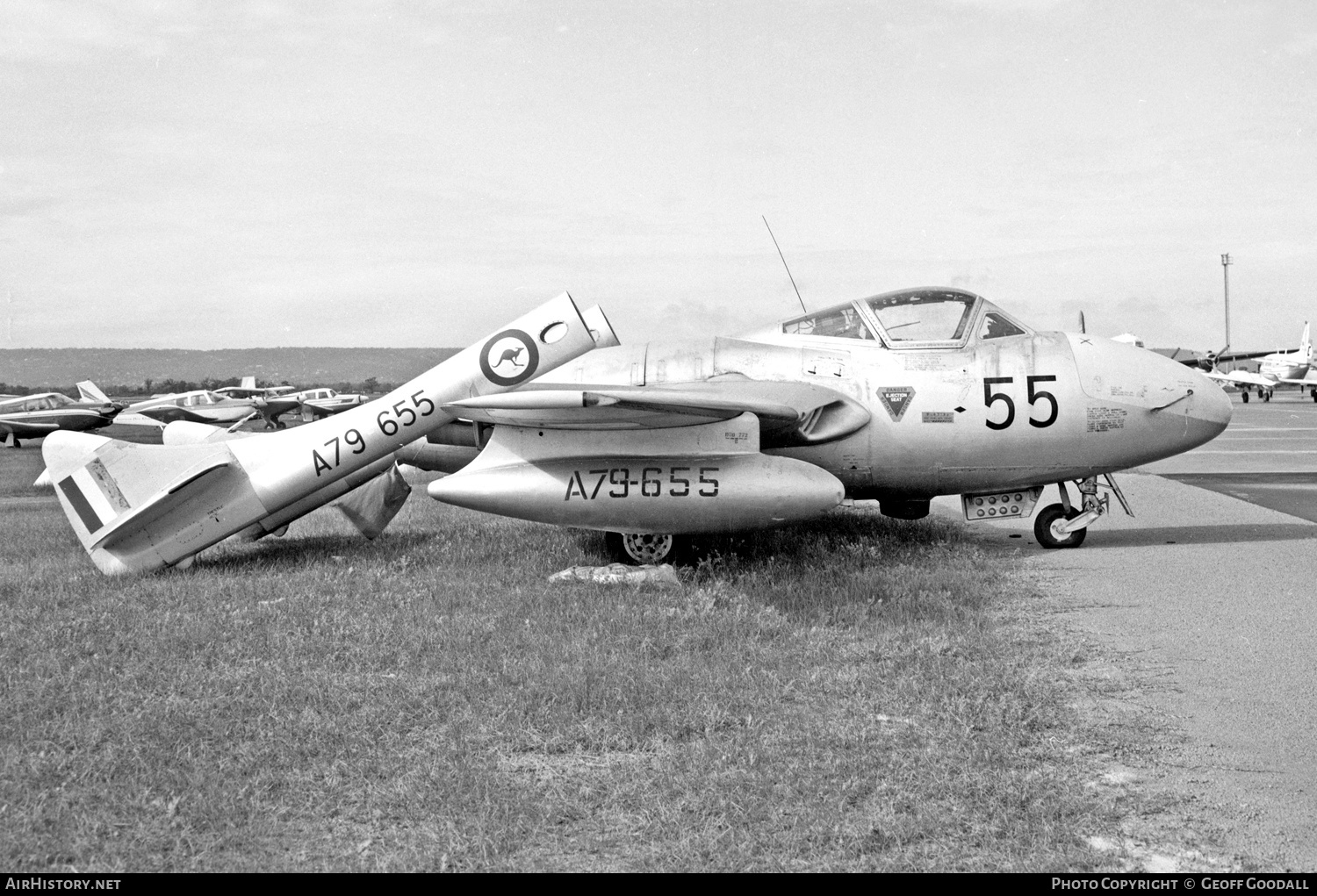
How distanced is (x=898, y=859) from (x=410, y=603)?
15.8 feet

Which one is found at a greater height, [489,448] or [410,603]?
[489,448]

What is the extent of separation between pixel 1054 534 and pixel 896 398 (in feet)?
7.27

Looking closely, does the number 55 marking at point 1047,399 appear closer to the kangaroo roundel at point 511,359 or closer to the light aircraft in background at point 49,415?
the kangaroo roundel at point 511,359

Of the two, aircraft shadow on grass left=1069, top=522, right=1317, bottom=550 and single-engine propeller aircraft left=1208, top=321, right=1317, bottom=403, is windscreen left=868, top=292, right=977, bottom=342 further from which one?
single-engine propeller aircraft left=1208, top=321, right=1317, bottom=403

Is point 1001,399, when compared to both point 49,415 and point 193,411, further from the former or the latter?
point 193,411

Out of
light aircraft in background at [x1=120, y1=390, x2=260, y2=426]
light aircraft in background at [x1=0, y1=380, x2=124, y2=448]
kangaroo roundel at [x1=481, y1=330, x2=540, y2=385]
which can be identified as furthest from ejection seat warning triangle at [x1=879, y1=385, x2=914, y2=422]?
light aircraft in background at [x1=120, y1=390, x2=260, y2=426]

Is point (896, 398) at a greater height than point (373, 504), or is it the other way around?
point (896, 398)

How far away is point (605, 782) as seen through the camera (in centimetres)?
442

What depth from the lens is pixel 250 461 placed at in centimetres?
978


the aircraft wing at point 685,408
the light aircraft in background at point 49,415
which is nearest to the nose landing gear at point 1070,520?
the aircraft wing at point 685,408

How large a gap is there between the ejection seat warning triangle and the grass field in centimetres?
158

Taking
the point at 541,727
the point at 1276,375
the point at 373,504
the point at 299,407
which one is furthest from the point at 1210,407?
the point at 1276,375
